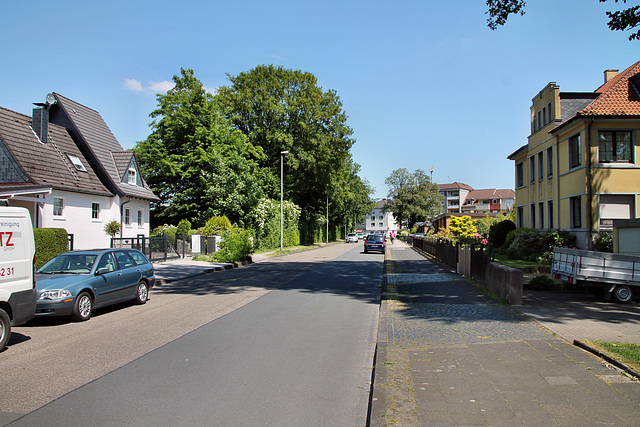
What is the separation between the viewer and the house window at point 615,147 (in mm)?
22703

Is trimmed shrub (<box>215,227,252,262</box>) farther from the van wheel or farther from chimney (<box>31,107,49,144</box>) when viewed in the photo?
the van wheel

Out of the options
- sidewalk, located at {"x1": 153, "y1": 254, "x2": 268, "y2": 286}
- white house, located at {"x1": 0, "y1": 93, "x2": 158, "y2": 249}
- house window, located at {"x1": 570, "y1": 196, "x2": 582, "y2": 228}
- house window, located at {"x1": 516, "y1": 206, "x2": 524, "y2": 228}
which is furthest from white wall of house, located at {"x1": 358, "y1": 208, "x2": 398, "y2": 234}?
sidewalk, located at {"x1": 153, "y1": 254, "x2": 268, "y2": 286}

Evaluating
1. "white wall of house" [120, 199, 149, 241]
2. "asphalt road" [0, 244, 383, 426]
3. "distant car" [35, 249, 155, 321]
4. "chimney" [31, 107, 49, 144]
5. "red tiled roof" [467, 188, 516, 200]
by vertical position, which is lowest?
"asphalt road" [0, 244, 383, 426]

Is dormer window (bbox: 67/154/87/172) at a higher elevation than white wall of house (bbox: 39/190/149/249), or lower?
higher

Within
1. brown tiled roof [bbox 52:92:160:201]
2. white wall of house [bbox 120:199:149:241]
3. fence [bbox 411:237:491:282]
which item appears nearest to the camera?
fence [bbox 411:237:491:282]

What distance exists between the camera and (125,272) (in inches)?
447

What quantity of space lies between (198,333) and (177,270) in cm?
1374

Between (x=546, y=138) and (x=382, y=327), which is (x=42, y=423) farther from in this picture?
(x=546, y=138)

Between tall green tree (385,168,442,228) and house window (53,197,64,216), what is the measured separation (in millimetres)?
75485

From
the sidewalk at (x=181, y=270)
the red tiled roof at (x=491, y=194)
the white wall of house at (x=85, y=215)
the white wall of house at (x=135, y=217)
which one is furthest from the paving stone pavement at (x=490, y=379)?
the red tiled roof at (x=491, y=194)

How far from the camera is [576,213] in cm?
2400

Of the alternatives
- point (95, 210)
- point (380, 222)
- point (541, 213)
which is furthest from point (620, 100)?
point (380, 222)

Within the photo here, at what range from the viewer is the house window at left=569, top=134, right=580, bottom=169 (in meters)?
23.8

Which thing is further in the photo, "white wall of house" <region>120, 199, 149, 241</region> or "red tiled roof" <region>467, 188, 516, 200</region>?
"red tiled roof" <region>467, 188, 516, 200</region>
